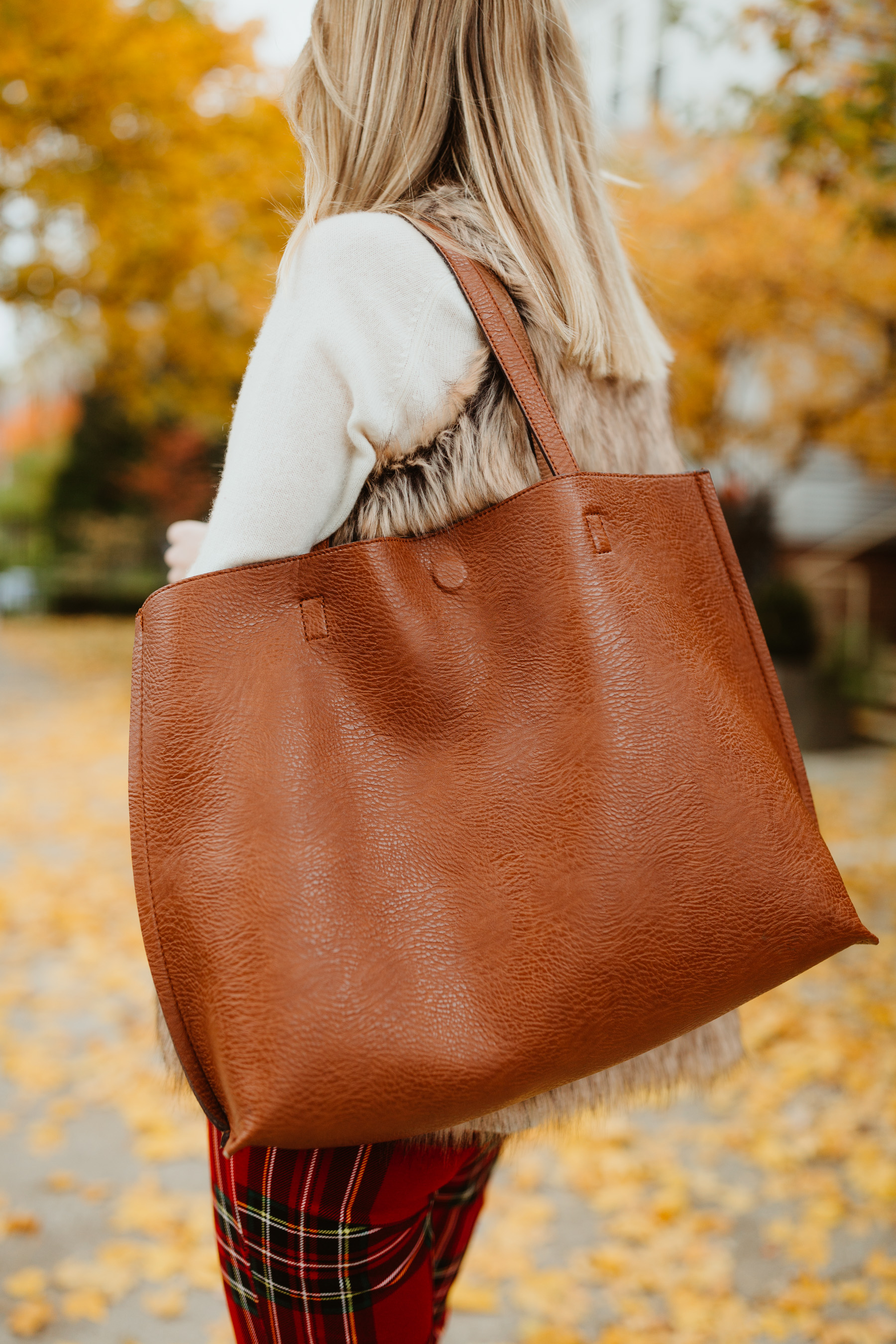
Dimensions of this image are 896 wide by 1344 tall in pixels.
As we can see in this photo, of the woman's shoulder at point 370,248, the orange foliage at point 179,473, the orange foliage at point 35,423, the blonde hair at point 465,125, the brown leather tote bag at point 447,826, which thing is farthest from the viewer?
the orange foliage at point 35,423

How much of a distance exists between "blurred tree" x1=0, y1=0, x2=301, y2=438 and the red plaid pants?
673 centimetres

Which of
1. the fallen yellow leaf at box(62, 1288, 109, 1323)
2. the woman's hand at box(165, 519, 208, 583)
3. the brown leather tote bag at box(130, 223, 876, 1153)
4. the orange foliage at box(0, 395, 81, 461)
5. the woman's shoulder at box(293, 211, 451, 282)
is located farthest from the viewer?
the orange foliage at box(0, 395, 81, 461)

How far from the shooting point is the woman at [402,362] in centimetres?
109

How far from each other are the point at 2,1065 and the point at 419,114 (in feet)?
11.5

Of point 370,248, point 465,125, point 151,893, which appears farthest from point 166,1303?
point 465,125

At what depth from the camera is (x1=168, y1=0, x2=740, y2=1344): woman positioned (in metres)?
1.09

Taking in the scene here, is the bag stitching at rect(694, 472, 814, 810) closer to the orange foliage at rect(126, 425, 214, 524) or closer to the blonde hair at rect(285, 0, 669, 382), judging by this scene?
the blonde hair at rect(285, 0, 669, 382)

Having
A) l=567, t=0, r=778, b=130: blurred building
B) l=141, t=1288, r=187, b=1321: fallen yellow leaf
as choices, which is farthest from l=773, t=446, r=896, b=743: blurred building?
l=141, t=1288, r=187, b=1321: fallen yellow leaf

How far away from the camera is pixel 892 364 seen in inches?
366

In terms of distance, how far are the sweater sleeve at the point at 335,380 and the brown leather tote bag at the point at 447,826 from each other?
0.04 meters

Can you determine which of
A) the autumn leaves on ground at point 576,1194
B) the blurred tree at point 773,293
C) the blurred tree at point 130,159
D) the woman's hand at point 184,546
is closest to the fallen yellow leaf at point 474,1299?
the autumn leaves on ground at point 576,1194

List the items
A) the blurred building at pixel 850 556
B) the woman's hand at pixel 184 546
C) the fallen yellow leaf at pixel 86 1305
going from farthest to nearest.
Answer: the blurred building at pixel 850 556
the fallen yellow leaf at pixel 86 1305
the woman's hand at pixel 184 546

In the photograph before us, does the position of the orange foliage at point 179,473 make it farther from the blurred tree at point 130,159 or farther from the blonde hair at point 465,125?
the blonde hair at point 465,125

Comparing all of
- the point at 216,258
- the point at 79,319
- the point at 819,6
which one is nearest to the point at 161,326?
the point at 79,319
